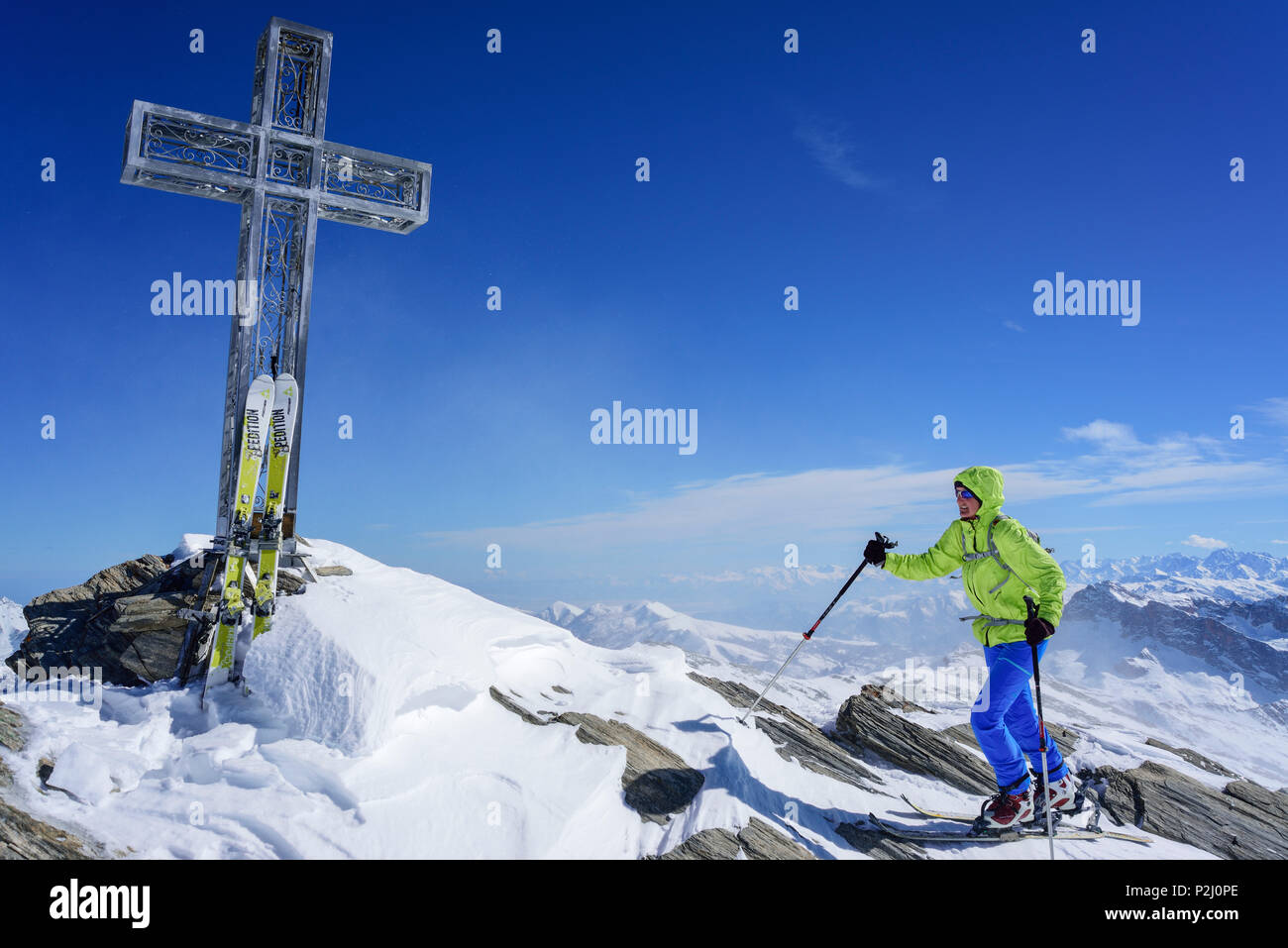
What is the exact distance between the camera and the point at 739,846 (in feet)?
21.6

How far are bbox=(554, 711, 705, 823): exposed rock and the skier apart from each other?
3.27 metres

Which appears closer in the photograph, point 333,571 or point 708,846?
point 708,846

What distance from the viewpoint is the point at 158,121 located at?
463 inches

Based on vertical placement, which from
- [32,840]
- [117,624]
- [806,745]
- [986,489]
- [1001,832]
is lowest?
[1001,832]

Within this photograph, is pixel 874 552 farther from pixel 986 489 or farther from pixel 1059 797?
pixel 1059 797

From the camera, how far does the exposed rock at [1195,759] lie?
10617mm

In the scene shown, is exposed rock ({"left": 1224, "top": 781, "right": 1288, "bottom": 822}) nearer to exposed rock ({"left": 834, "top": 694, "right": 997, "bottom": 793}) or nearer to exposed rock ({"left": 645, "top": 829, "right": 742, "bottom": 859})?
exposed rock ({"left": 834, "top": 694, "right": 997, "bottom": 793})

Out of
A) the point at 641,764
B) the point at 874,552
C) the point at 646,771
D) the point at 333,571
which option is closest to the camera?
the point at 646,771

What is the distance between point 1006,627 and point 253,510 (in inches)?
442

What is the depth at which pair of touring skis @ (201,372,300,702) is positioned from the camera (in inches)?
373

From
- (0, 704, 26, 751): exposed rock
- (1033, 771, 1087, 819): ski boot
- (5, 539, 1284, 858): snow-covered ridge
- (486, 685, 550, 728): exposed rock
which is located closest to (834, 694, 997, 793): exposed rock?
(5, 539, 1284, 858): snow-covered ridge

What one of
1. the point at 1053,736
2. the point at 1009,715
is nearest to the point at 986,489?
the point at 1009,715

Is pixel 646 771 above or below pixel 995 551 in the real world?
below
